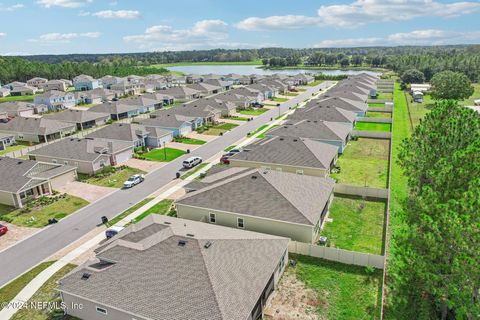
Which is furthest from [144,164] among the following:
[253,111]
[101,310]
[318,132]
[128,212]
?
[253,111]

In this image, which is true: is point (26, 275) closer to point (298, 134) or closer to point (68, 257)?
→ point (68, 257)

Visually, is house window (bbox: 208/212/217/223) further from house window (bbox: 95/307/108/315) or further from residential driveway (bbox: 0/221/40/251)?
residential driveway (bbox: 0/221/40/251)

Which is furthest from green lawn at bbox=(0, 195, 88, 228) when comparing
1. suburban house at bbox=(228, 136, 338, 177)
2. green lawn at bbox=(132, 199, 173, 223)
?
suburban house at bbox=(228, 136, 338, 177)

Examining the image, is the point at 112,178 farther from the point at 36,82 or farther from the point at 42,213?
the point at 36,82

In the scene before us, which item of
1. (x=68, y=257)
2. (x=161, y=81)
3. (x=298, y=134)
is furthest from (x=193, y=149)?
(x=161, y=81)

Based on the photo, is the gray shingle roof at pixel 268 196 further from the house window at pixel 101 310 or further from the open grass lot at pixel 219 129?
the open grass lot at pixel 219 129

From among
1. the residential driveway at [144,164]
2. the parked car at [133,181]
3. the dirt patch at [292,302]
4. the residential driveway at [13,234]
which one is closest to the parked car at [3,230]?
the residential driveway at [13,234]

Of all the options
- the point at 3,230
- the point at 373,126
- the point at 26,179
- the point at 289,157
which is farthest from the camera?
the point at 373,126
